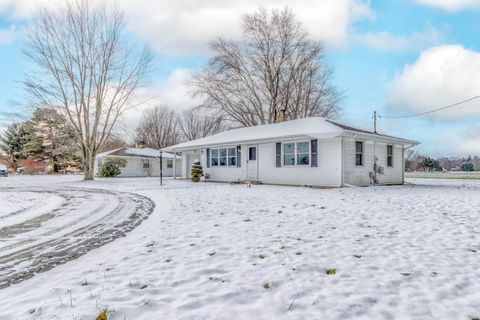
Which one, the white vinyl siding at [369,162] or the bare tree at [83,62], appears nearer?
the white vinyl siding at [369,162]

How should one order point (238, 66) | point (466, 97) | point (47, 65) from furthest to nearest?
point (238, 66)
point (47, 65)
point (466, 97)

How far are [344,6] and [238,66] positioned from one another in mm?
13359

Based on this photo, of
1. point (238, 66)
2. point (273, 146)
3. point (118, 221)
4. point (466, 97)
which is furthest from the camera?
point (238, 66)

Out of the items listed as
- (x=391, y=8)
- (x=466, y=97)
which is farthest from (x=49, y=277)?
(x=466, y=97)

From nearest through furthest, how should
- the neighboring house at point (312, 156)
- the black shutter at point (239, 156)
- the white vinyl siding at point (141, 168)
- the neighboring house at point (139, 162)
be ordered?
the neighboring house at point (312, 156)
the black shutter at point (239, 156)
the neighboring house at point (139, 162)
the white vinyl siding at point (141, 168)

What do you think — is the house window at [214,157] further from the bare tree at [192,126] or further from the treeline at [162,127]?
the treeline at [162,127]

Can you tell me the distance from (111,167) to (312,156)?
2108cm

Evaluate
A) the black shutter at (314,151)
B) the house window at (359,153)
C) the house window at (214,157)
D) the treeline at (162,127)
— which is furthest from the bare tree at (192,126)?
the house window at (359,153)

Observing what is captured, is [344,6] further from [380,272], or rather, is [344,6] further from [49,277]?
[49,277]

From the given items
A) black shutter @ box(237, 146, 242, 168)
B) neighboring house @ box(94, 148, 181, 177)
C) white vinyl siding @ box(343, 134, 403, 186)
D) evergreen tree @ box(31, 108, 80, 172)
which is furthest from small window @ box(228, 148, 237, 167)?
evergreen tree @ box(31, 108, 80, 172)

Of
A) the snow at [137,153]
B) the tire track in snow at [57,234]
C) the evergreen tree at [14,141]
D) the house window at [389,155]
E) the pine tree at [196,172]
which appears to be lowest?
the tire track in snow at [57,234]

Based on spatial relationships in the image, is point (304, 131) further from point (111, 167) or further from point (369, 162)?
point (111, 167)

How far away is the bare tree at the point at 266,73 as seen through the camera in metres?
26.0

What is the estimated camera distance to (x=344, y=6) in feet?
47.8
